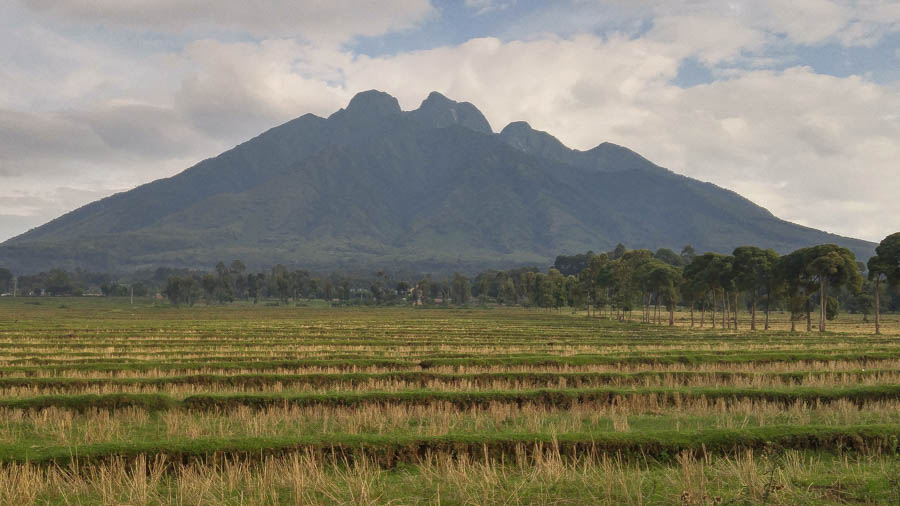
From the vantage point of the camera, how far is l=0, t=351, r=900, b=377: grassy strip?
3259 cm

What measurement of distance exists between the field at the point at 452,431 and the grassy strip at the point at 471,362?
17cm

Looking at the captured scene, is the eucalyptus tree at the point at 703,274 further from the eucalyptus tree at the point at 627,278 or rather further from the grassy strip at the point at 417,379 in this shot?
the grassy strip at the point at 417,379

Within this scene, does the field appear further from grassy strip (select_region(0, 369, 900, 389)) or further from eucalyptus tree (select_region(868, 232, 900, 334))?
eucalyptus tree (select_region(868, 232, 900, 334))

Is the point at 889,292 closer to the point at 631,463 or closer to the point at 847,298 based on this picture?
the point at 847,298

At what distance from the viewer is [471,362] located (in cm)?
3441

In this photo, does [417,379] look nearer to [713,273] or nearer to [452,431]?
[452,431]

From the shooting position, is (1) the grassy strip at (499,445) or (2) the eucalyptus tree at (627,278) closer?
(1) the grassy strip at (499,445)

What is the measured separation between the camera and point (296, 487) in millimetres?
10984

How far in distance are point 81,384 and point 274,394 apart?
1035cm


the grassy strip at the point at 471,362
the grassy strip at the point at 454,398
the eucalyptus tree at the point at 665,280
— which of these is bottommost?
the grassy strip at the point at 471,362

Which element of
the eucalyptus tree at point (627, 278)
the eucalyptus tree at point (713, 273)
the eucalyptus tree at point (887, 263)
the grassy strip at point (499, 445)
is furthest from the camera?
the eucalyptus tree at point (627, 278)

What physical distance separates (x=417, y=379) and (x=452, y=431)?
11.7 meters

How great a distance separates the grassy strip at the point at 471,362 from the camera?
32.6m

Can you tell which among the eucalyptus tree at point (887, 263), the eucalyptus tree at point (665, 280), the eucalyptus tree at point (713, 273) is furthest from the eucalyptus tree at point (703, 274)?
Answer: the eucalyptus tree at point (887, 263)
